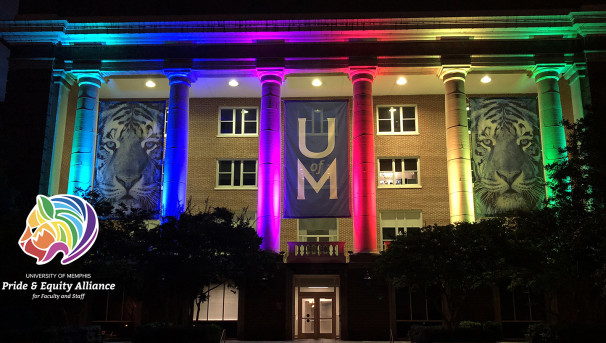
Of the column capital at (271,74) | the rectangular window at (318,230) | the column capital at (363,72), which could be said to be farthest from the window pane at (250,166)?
the column capital at (363,72)

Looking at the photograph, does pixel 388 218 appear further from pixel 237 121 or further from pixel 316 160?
pixel 237 121

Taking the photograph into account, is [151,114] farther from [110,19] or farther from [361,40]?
[361,40]

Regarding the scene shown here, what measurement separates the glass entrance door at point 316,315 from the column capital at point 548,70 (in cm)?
1918

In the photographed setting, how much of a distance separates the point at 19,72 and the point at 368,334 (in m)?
27.2

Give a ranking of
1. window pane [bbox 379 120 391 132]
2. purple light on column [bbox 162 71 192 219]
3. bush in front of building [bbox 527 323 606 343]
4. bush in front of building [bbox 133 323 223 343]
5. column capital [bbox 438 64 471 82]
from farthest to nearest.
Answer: window pane [bbox 379 120 391 132] → column capital [bbox 438 64 471 82] → purple light on column [bbox 162 71 192 219] → bush in front of building [bbox 133 323 223 343] → bush in front of building [bbox 527 323 606 343]

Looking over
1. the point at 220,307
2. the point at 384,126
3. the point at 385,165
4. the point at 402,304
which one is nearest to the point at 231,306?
the point at 220,307

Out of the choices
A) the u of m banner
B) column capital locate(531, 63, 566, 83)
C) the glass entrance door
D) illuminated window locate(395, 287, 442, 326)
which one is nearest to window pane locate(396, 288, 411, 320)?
illuminated window locate(395, 287, 442, 326)

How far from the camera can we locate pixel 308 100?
126 feet

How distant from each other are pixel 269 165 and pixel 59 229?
44.7ft

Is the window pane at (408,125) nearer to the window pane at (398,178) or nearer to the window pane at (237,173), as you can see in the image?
the window pane at (398,178)

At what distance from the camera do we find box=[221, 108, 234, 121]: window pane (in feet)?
147

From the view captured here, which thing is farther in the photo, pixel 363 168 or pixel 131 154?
pixel 131 154

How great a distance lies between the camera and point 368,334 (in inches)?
1318

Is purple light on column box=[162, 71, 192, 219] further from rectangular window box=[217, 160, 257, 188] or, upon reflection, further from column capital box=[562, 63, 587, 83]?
column capital box=[562, 63, 587, 83]
